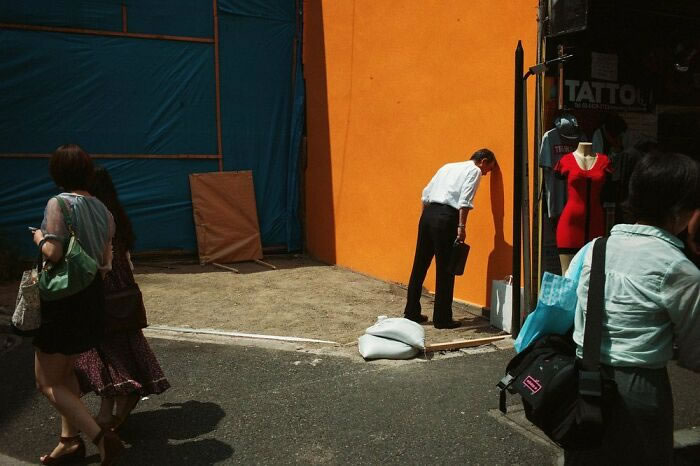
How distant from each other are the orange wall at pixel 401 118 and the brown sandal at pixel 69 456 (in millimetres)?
4110

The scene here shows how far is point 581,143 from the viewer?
206 inches

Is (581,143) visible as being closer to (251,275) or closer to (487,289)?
(487,289)

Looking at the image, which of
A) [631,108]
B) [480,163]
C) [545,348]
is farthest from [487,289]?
[545,348]

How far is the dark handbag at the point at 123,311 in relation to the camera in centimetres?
357

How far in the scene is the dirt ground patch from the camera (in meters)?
6.26

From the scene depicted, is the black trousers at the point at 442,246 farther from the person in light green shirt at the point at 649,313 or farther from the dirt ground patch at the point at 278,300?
the person in light green shirt at the point at 649,313

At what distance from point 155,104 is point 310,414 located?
22.8 ft

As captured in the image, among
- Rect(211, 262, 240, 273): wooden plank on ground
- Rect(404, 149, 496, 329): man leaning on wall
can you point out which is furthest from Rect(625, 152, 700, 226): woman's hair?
Rect(211, 262, 240, 273): wooden plank on ground

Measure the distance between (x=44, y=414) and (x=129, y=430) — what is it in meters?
0.68

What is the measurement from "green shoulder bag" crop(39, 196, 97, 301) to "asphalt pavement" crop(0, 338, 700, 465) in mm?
1037

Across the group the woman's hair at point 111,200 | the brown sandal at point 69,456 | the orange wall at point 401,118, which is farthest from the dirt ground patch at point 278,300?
the brown sandal at point 69,456

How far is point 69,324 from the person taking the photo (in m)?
3.13

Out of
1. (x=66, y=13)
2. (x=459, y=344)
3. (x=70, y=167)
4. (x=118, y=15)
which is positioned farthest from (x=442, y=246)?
(x=66, y=13)

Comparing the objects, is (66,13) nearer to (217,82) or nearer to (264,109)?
(217,82)
